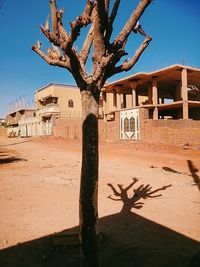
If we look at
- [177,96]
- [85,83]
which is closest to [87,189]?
[85,83]

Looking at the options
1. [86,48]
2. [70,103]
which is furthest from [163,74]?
[86,48]

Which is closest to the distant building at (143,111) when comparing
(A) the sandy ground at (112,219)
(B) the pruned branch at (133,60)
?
(A) the sandy ground at (112,219)

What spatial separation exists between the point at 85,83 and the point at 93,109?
342 mm

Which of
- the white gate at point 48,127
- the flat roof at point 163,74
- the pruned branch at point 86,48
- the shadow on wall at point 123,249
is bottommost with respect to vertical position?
the shadow on wall at point 123,249

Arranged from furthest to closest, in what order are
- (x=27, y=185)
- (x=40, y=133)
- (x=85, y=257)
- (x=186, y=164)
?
(x=40, y=133), (x=186, y=164), (x=27, y=185), (x=85, y=257)

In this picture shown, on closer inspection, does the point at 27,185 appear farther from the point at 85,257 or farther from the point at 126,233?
the point at 85,257

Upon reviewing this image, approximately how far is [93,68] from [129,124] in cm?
2203

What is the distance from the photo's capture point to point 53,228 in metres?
4.80

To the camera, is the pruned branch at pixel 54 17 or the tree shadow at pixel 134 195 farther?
the tree shadow at pixel 134 195

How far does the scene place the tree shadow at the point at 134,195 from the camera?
6.16m

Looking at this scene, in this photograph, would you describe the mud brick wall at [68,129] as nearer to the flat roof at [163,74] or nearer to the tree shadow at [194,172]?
the flat roof at [163,74]

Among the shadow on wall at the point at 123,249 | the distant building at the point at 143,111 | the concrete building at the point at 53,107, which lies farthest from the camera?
the concrete building at the point at 53,107

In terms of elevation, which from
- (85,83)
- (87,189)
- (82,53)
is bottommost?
(87,189)

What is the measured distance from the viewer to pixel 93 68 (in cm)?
339
